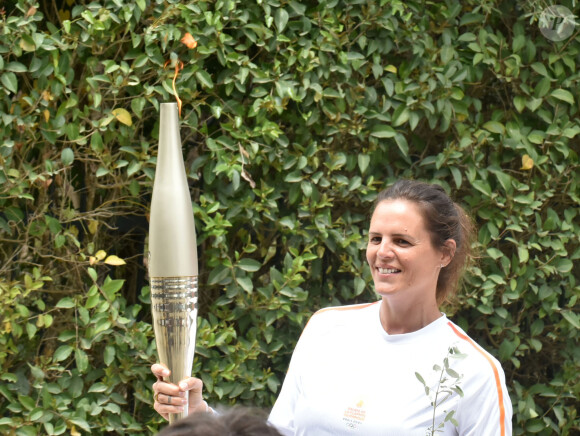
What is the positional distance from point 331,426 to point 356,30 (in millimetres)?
1489

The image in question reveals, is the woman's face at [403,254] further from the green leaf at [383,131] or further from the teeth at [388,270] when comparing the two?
the green leaf at [383,131]

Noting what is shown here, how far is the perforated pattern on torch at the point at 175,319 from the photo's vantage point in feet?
6.35

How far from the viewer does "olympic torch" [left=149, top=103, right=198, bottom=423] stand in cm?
192

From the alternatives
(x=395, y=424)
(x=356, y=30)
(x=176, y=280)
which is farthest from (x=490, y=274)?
(x=176, y=280)

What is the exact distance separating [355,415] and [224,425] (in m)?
1.29

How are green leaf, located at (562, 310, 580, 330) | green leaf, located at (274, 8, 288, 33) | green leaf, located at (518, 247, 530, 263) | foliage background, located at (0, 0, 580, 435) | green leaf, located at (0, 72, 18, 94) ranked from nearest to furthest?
green leaf, located at (0, 72, 18, 94), foliage background, located at (0, 0, 580, 435), green leaf, located at (274, 8, 288, 33), green leaf, located at (518, 247, 530, 263), green leaf, located at (562, 310, 580, 330)

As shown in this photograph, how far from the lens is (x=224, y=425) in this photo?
1.06 metres

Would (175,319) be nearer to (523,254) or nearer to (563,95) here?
(523,254)

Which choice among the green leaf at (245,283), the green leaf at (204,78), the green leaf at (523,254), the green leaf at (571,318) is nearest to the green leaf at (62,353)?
the green leaf at (245,283)

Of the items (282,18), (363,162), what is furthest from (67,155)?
(363,162)

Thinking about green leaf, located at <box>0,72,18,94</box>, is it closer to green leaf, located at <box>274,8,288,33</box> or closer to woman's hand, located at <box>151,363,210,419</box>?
green leaf, located at <box>274,8,288,33</box>

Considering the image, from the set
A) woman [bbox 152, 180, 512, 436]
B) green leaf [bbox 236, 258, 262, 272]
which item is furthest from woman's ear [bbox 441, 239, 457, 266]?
green leaf [bbox 236, 258, 262, 272]

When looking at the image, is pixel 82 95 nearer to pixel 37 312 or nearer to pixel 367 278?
pixel 37 312

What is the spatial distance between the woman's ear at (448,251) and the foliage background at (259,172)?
66cm
